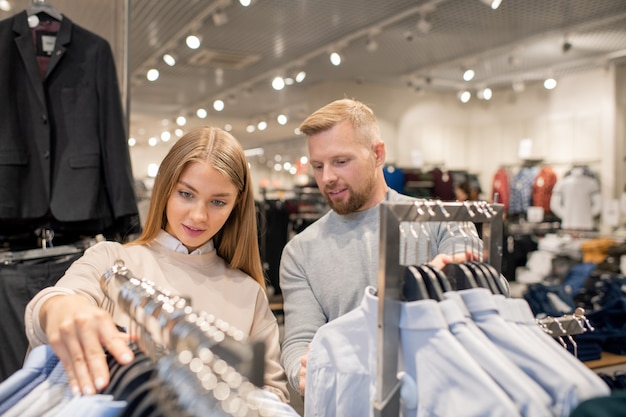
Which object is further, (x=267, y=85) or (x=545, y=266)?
(x=267, y=85)

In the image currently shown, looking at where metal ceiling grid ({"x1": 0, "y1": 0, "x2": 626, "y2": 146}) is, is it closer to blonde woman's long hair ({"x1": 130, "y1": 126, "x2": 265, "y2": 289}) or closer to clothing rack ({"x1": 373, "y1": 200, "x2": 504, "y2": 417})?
blonde woman's long hair ({"x1": 130, "y1": 126, "x2": 265, "y2": 289})

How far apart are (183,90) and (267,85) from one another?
1617 mm

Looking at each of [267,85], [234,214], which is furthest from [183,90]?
[234,214]

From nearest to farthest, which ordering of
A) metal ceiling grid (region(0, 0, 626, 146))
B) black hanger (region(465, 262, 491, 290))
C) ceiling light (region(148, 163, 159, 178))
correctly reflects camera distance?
1. black hanger (region(465, 262, 491, 290))
2. ceiling light (region(148, 163, 159, 178))
3. metal ceiling grid (region(0, 0, 626, 146))

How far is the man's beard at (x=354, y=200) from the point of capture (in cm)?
206

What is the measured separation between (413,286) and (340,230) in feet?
3.27

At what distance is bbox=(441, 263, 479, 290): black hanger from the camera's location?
1.20 m

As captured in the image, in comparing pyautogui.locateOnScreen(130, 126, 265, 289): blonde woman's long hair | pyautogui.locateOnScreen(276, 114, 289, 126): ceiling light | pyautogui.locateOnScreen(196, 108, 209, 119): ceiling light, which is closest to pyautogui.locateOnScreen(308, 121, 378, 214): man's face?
pyautogui.locateOnScreen(130, 126, 265, 289): blonde woman's long hair

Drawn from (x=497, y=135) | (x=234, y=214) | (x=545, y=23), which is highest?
(x=545, y=23)

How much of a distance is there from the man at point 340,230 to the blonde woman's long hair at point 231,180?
23 centimetres

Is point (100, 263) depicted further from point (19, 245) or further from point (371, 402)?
point (19, 245)

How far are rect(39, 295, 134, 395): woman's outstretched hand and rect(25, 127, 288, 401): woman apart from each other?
0.40 m

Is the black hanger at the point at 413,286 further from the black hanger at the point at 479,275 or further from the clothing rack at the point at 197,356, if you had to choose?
the clothing rack at the point at 197,356

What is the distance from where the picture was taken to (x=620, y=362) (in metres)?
3.07
